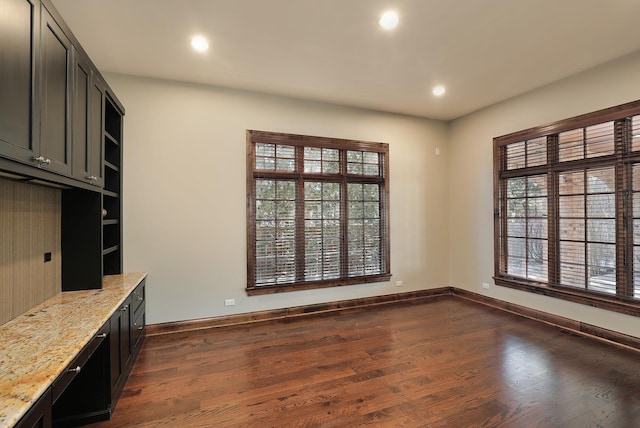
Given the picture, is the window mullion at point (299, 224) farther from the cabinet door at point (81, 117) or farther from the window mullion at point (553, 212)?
the window mullion at point (553, 212)

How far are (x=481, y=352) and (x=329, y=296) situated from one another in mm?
2107

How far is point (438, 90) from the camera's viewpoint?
4.25 metres

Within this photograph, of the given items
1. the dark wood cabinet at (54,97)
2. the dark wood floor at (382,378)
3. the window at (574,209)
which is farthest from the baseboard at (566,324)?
the dark wood cabinet at (54,97)

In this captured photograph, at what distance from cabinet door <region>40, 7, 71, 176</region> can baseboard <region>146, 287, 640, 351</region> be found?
8.05ft

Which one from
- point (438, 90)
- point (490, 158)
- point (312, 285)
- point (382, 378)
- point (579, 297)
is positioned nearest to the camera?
point (382, 378)

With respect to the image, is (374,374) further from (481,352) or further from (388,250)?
(388,250)

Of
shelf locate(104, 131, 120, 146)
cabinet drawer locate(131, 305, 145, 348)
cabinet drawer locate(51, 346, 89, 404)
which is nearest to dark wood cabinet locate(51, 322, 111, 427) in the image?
cabinet drawer locate(51, 346, 89, 404)

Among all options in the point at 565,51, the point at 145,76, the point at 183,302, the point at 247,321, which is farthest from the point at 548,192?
the point at 145,76

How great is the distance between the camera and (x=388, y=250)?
5.08 m

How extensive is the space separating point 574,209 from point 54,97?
17.0ft

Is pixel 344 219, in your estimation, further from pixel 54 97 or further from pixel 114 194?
pixel 54 97

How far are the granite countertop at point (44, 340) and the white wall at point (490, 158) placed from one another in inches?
192

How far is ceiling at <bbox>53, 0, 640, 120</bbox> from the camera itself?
2.54 m

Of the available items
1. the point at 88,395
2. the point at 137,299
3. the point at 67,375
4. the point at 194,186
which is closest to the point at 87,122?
the point at 194,186
